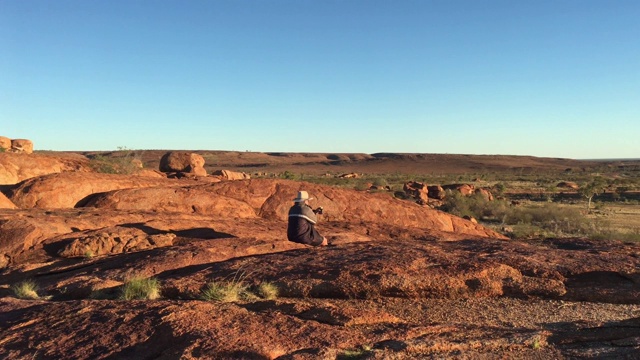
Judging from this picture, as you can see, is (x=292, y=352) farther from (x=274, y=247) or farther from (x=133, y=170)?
(x=133, y=170)

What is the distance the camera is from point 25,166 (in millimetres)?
15484

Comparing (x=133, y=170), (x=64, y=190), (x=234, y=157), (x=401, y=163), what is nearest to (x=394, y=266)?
(x=64, y=190)

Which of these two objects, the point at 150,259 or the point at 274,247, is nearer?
the point at 150,259

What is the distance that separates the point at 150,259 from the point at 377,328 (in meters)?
4.64

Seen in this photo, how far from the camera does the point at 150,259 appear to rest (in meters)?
7.48

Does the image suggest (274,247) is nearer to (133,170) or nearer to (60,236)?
(60,236)

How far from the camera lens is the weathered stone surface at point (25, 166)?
14.4 metres

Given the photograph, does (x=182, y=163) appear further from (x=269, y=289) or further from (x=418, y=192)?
(x=269, y=289)

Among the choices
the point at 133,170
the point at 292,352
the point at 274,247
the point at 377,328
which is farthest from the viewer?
the point at 133,170

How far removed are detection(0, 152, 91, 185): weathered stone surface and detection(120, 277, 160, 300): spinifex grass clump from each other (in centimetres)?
1082

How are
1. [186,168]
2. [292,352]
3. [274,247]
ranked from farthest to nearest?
1. [186,168]
2. [274,247]
3. [292,352]

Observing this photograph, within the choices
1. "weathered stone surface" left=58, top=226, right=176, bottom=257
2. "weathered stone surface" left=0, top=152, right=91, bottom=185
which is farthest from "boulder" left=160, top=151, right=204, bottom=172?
"weathered stone surface" left=58, top=226, right=176, bottom=257

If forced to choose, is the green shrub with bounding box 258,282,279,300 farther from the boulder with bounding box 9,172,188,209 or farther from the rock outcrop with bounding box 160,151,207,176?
the rock outcrop with bounding box 160,151,207,176

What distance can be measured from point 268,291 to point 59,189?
9.75 meters
